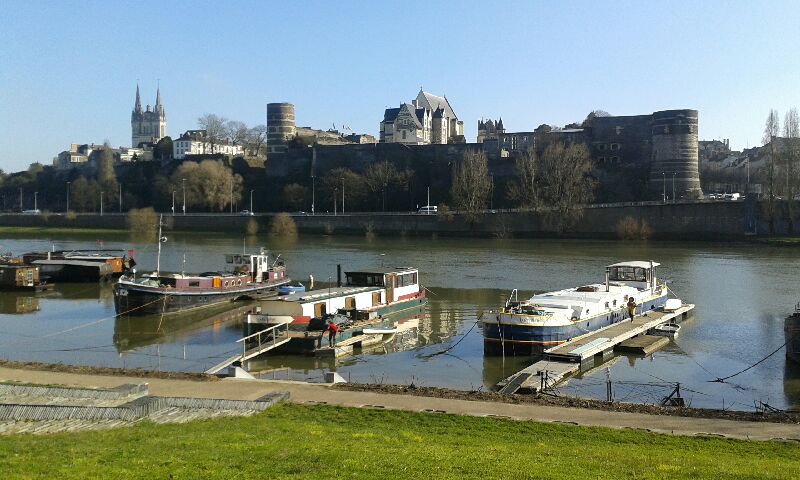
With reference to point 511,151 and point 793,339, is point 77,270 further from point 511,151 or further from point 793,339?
point 511,151

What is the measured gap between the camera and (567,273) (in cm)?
4825

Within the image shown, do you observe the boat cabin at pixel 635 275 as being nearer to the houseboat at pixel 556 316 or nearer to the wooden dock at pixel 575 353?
the houseboat at pixel 556 316

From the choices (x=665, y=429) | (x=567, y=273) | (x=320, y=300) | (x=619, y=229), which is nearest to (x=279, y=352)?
(x=320, y=300)

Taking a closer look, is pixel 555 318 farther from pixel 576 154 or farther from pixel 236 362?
pixel 576 154

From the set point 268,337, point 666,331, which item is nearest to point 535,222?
point 666,331

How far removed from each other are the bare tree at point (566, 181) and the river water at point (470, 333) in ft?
78.3

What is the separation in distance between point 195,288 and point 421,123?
96.7m

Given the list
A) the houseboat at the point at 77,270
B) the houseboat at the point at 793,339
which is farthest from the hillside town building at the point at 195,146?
the houseboat at the point at 793,339

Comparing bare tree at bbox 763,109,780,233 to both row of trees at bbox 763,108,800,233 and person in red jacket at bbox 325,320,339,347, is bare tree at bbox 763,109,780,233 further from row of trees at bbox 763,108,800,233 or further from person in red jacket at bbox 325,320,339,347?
person in red jacket at bbox 325,320,339,347

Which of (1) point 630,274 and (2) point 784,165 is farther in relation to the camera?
(2) point 784,165

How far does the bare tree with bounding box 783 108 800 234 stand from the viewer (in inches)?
2931

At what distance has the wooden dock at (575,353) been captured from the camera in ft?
62.0

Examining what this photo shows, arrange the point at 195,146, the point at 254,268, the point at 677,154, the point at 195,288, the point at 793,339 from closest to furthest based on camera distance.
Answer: the point at 793,339
the point at 195,288
the point at 254,268
the point at 677,154
the point at 195,146

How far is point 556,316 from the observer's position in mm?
24828
